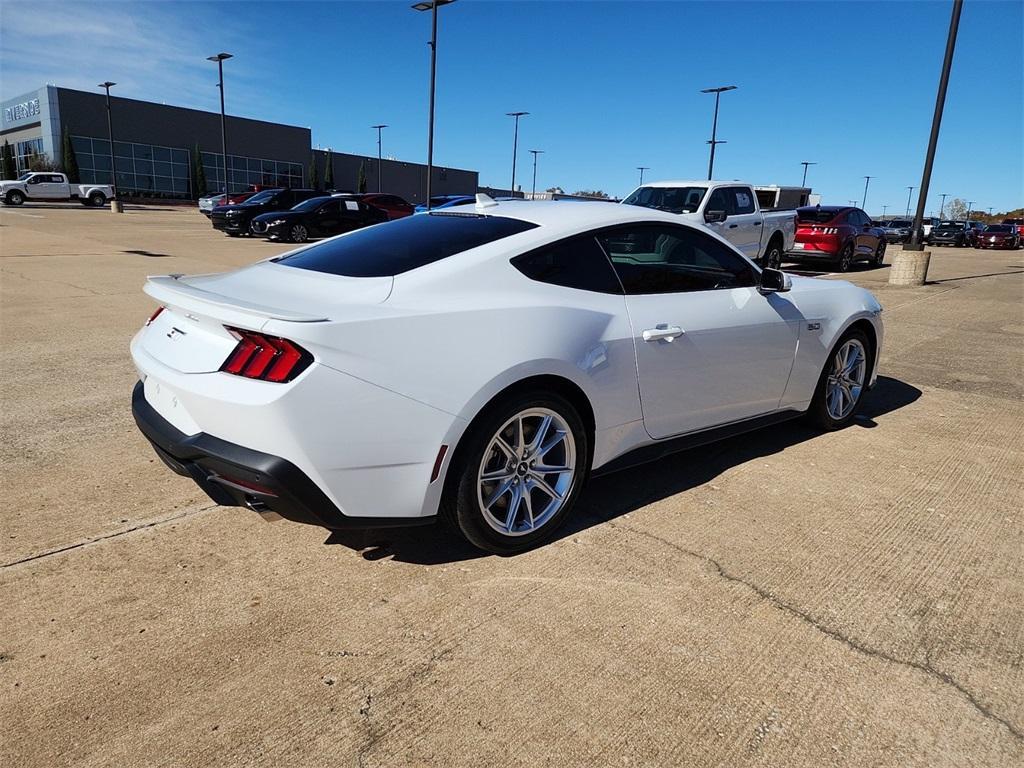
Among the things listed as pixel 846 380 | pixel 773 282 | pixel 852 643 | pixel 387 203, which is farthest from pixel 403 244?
pixel 387 203

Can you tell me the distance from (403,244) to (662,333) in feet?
→ 4.21

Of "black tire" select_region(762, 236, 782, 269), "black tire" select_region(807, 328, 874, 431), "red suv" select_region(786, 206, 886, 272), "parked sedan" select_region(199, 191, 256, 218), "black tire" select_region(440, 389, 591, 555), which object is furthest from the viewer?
"parked sedan" select_region(199, 191, 256, 218)

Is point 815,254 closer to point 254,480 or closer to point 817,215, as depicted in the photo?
point 817,215

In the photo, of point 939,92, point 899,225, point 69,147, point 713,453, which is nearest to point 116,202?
point 69,147

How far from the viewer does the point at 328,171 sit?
2606 inches

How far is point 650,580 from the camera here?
2926mm

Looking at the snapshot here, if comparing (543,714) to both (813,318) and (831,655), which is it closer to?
(831,655)

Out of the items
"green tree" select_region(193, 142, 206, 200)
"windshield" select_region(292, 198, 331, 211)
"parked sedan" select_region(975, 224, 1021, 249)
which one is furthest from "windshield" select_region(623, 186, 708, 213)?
"green tree" select_region(193, 142, 206, 200)

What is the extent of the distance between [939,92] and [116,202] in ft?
120

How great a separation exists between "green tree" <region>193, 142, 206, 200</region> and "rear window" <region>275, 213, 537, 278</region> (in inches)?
2319

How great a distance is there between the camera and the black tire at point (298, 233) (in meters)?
21.5

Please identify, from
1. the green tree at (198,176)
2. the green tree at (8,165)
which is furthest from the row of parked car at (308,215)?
the green tree at (8,165)

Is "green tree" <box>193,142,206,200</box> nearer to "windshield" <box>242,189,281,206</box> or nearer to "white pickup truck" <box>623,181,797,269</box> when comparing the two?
"windshield" <box>242,189,281,206</box>

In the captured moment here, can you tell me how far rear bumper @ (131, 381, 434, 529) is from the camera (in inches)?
97.7
